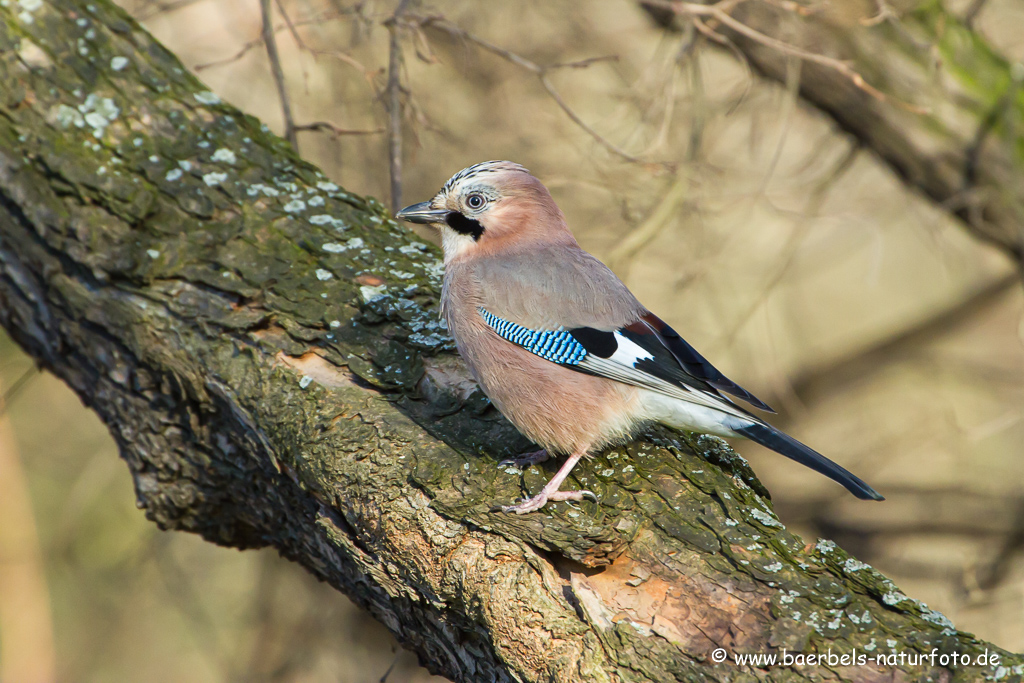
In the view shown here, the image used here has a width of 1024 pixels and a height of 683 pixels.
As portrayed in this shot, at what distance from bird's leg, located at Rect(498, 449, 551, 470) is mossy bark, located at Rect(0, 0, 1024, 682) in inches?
3.3

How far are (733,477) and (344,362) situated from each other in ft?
4.97

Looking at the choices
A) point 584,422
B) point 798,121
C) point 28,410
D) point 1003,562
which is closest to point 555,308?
point 584,422

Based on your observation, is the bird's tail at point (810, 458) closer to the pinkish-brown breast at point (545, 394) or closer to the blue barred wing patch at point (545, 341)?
the pinkish-brown breast at point (545, 394)

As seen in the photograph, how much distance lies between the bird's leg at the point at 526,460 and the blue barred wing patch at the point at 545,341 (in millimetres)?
348

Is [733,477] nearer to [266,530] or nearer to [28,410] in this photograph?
[266,530]

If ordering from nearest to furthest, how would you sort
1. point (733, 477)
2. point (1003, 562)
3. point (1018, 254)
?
point (733, 477), point (1018, 254), point (1003, 562)

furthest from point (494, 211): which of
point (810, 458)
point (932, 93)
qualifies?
point (932, 93)

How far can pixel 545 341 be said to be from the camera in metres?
2.98

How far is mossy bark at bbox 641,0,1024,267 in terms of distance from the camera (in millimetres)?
4781

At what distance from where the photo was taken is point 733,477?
2.68 m

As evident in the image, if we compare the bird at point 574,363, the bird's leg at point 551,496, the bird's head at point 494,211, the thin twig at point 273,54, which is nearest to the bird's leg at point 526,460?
the bird at point 574,363

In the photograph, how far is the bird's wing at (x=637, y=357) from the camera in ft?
9.20

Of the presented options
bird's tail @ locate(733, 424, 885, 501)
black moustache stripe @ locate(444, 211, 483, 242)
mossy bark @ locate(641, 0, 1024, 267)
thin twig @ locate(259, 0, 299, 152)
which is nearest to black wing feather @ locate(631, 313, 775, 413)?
bird's tail @ locate(733, 424, 885, 501)

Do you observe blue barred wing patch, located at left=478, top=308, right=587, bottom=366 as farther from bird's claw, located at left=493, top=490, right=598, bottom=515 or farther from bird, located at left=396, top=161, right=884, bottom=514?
bird's claw, located at left=493, top=490, right=598, bottom=515
